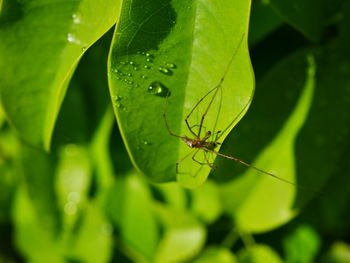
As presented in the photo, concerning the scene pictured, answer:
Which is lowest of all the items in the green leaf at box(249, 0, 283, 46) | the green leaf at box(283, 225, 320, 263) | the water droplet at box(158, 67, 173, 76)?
the green leaf at box(283, 225, 320, 263)

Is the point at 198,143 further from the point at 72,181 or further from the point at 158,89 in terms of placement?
the point at 72,181

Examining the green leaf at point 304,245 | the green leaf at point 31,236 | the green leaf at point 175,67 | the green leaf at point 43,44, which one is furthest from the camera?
the green leaf at point 31,236

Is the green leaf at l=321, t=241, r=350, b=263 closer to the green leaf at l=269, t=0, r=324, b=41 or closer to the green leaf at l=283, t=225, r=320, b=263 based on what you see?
the green leaf at l=283, t=225, r=320, b=263

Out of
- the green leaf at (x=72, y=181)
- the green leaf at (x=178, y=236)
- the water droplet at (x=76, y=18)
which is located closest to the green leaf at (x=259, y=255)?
the green leaf at (x=178, y=236)

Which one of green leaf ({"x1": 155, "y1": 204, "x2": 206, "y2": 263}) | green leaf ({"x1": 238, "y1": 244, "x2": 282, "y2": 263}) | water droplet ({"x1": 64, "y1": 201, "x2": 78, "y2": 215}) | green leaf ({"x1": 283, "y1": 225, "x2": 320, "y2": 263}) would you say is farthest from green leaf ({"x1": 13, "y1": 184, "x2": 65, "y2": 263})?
green leaf ({"x1": 283, "y1": 225, "x2": 320, "y2": 263})

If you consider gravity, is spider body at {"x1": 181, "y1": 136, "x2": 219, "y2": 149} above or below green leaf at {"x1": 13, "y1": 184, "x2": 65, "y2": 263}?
above

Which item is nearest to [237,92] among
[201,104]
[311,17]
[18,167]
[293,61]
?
[201,104]

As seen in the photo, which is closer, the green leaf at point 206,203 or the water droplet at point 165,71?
the water droplet at point 165,71

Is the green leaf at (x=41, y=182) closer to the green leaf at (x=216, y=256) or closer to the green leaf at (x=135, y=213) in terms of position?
the green leaf at (x=135, y=213)
